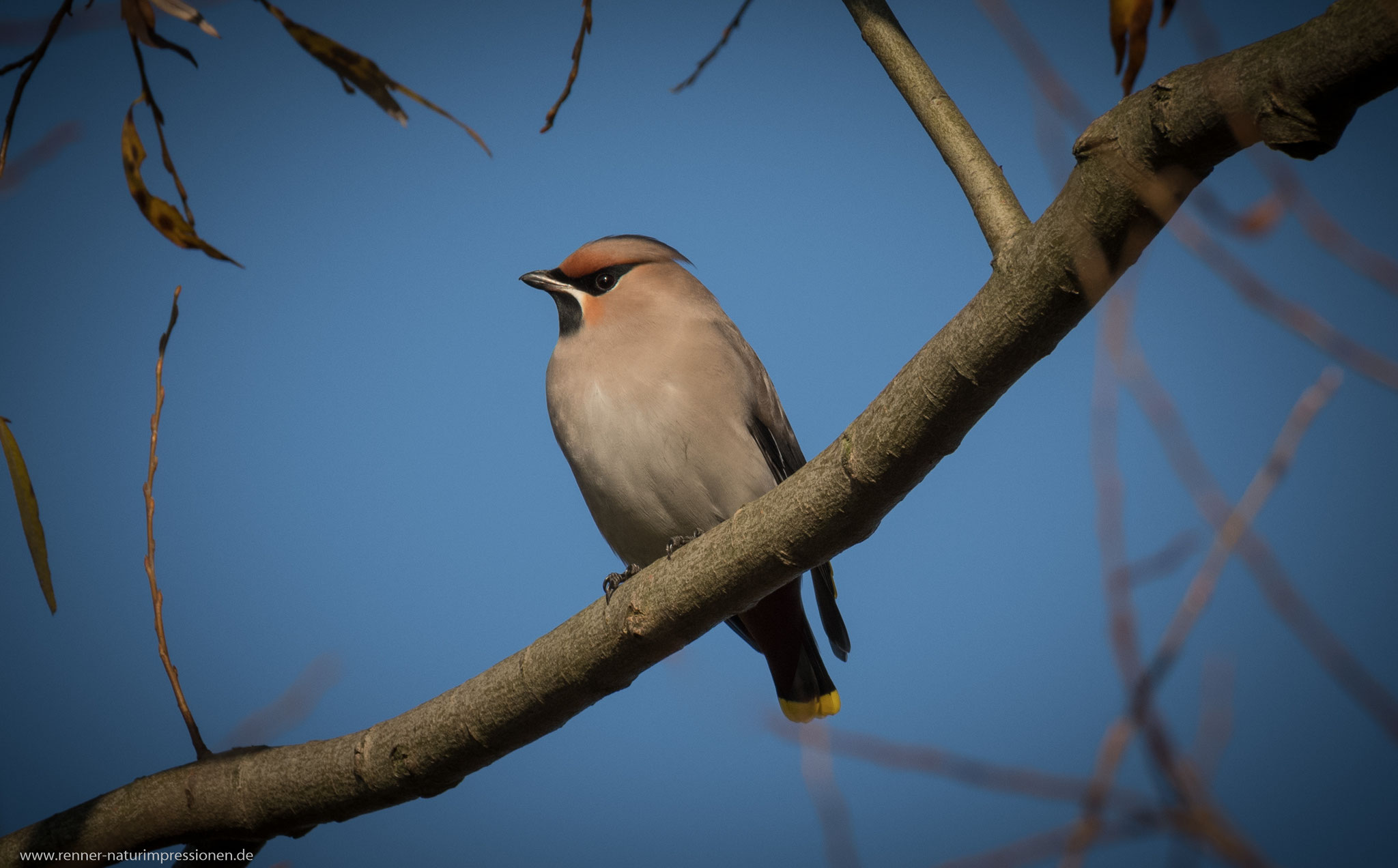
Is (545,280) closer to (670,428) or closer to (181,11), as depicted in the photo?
(670,428)

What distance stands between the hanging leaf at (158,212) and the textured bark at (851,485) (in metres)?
1.26

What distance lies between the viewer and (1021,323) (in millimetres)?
1898

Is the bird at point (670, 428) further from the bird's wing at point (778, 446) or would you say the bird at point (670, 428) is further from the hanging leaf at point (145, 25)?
the hanging leaf at point (145, 25)

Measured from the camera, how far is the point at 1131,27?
1.42m

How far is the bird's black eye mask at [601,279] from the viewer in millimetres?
4363

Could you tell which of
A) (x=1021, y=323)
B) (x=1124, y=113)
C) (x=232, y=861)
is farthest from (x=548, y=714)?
(x=1124, y=113)

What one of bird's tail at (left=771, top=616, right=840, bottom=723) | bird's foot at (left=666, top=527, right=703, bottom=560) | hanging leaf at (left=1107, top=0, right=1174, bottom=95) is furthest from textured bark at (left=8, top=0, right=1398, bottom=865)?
bird's tail at (left=771, top=616, right=840, bottom=723)

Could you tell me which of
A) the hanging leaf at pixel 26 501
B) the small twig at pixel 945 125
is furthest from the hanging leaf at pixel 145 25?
the small twig at pixel 945 125

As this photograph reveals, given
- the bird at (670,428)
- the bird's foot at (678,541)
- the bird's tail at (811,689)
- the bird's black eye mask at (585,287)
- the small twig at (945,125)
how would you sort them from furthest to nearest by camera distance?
the bird's black eye mask at (585,287)
the bird's tail at (811,689)
the bird at (670,428)
the bird's foot at (678,541)
the small twig at (945,125)

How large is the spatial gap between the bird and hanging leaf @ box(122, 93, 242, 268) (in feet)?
6.48

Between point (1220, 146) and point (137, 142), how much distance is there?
186cm

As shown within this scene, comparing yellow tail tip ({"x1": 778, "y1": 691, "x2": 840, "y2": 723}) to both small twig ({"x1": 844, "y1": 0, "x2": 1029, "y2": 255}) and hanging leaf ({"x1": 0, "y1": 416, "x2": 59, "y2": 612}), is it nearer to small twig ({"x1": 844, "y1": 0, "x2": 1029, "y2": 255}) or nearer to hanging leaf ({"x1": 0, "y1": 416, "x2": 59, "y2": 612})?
small twig ({"x1": 844, "y1": 0, "x2": 1029, "y2": 255})

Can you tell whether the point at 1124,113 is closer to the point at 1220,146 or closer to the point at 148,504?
the point at 1220,146

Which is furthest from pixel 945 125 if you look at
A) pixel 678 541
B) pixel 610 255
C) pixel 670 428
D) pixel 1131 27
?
pixel 610 255
